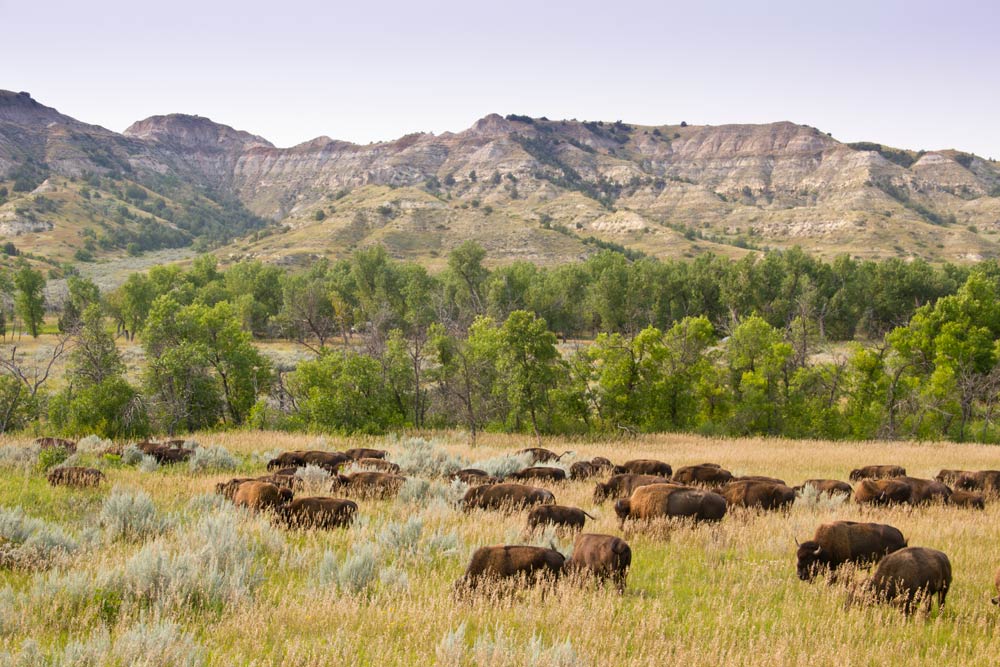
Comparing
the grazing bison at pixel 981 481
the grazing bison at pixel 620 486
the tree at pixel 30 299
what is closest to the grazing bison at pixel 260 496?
the grazing bison at pixel 620 486

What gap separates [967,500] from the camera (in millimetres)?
12648

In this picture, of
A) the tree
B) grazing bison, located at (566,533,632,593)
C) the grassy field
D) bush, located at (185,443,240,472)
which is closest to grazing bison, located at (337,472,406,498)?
the grassy field

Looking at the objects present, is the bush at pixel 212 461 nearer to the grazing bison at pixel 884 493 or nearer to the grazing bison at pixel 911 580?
the grazing bison at pixel 911 580

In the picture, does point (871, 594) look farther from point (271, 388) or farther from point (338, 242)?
point (338, 242)

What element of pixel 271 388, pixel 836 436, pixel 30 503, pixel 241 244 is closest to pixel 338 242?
pixel 241 244

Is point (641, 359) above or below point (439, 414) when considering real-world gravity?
above

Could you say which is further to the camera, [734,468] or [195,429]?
[195,429]

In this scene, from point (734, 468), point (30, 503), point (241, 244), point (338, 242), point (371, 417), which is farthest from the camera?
point (241, 244)

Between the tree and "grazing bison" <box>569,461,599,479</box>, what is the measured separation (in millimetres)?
79783

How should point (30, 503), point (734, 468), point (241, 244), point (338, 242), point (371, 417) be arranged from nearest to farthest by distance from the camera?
1. point (30, 503)
2. point (734, 468)
3. point (371, 417)
4. point (338, 242)
5. point (241, 244)

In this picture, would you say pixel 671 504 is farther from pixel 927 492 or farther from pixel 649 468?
pixel 927 492

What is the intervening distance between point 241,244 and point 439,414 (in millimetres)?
151391

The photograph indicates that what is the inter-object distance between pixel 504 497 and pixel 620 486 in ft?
10.2

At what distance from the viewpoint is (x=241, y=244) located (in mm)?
164125
